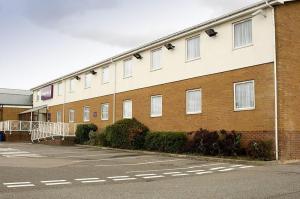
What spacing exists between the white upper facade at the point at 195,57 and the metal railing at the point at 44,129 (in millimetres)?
3315

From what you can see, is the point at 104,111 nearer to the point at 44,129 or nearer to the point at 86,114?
the point at 86,114

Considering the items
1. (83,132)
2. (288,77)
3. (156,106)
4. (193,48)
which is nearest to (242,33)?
(288,77)

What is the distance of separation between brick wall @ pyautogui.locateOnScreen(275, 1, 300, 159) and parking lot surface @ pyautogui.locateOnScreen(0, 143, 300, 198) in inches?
88.3

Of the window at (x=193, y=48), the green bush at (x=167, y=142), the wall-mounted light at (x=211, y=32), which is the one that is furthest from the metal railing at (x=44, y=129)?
the wall-mounted light at (x=211, y=32)

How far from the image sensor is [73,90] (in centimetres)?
3662

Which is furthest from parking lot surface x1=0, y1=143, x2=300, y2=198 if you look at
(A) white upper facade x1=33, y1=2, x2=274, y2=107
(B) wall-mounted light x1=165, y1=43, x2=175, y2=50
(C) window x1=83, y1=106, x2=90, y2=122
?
(C) window x1=83, y1=106, x2=90, y2=122

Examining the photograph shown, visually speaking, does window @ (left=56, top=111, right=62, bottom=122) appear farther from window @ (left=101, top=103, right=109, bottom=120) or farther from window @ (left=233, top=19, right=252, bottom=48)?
window @ (left=233, top=19, right=252, bottom=48)

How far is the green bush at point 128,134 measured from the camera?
23.7 m

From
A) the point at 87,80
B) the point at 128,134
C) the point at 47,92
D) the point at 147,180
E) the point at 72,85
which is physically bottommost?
the point at 147,180

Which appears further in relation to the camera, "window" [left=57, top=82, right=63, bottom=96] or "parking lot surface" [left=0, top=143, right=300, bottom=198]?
"window" [left=57, top=82, right=63, bottom=96]

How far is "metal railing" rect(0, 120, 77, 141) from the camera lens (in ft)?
102

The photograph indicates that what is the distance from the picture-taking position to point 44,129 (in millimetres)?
33156

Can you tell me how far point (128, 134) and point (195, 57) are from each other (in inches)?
Answer: 229

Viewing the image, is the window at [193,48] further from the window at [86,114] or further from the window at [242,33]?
the window at [86,114]
